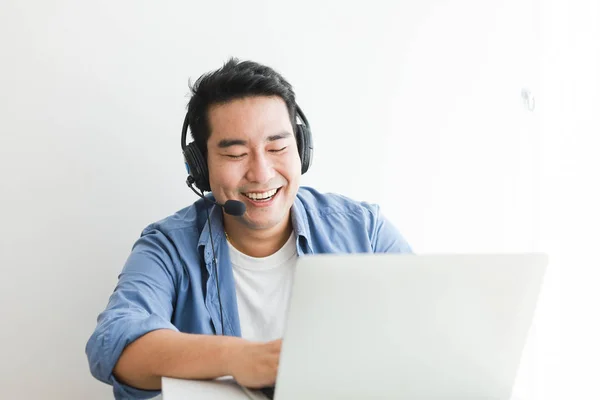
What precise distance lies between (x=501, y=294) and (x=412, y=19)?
1439 millimetres

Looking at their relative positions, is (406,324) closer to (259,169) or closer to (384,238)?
(259,169)

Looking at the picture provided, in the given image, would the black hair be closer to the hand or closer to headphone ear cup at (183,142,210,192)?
headphone ear cup at (183,142,210,192)

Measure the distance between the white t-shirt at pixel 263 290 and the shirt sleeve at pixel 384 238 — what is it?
0.21 m

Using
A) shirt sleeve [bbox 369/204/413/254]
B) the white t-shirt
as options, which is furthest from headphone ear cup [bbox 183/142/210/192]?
shirt sleeve [bbox 369/204/413/254]

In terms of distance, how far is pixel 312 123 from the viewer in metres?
2.04

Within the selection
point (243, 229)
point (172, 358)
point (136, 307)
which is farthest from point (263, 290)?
point (172, 358)

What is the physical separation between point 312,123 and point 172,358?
1090 mm

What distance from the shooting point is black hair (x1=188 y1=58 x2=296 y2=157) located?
1.61m

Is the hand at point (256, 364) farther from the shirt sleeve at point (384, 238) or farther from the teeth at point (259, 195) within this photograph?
the shirt sleeve at point (384, 238)

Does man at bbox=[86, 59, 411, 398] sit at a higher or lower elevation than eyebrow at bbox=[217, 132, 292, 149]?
lower

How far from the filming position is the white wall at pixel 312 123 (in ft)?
5.60

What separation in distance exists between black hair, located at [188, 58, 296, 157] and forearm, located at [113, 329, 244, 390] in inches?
24.6

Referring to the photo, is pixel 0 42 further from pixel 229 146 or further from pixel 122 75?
pixel 229 146

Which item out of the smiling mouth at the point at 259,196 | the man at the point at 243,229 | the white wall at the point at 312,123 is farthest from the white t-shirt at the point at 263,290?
the white wall at the point at 312,123
